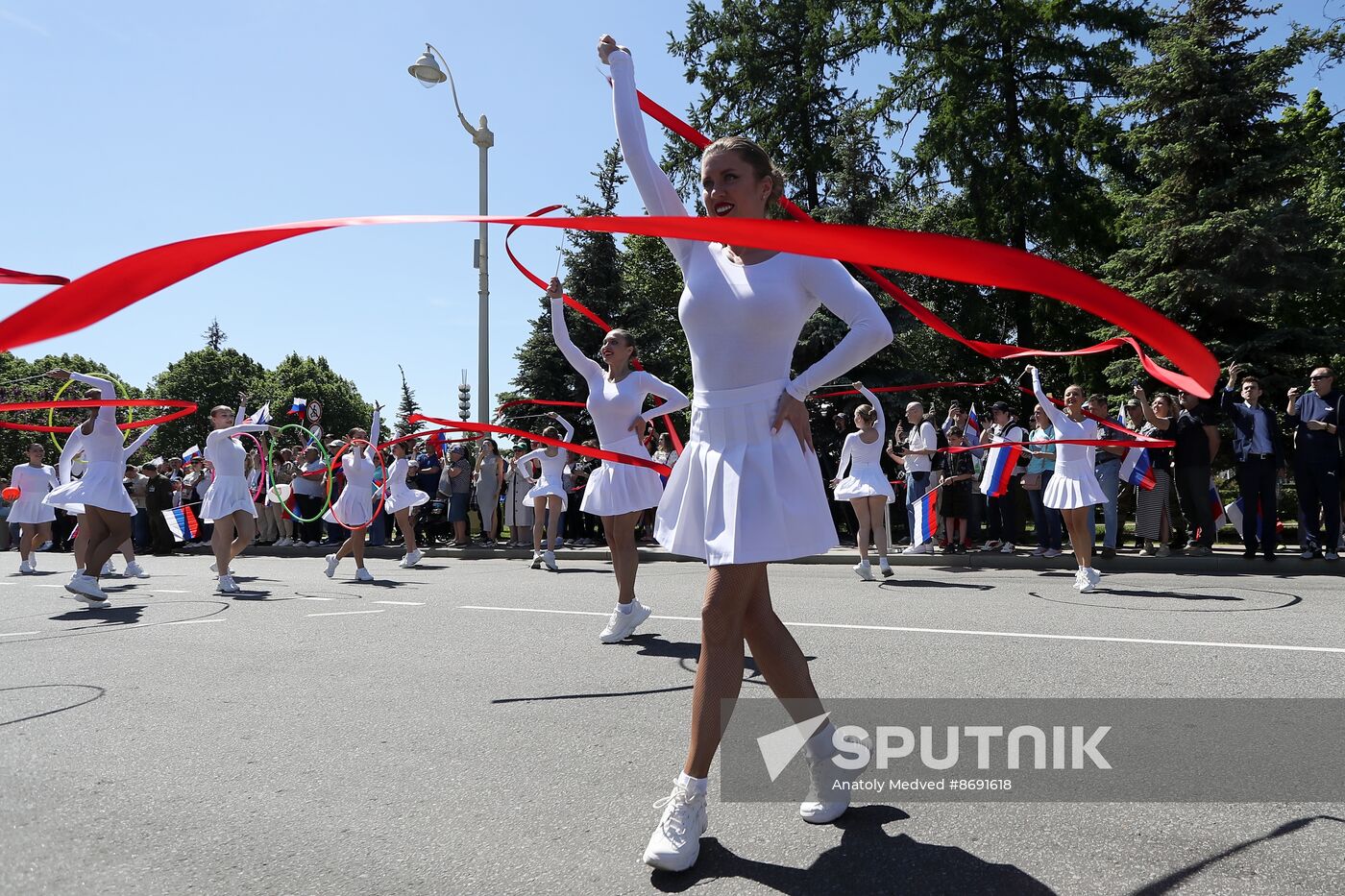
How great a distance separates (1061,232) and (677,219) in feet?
76.3


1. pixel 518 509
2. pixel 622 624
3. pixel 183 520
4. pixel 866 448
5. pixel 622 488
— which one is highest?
pixel 866 448

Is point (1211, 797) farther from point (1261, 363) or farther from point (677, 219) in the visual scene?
point (1261, 363)

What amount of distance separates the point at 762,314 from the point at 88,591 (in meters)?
9.19

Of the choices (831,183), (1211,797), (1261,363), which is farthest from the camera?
(831,183)

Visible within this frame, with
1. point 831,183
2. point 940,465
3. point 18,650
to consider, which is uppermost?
point 831,183

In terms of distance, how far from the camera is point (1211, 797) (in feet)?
10.1

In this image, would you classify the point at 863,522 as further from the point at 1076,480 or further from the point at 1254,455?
the point at 1254,455

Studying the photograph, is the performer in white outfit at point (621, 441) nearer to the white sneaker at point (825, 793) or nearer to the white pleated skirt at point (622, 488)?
the white pleated skirt at point (622, 488)

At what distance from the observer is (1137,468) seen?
12.2m

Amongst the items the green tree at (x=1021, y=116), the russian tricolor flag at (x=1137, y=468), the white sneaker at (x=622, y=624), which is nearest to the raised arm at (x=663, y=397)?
the white sneaker at (x=622, y=624)

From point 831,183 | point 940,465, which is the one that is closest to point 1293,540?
point 940,465

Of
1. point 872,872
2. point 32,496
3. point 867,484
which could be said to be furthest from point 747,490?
point 32,496

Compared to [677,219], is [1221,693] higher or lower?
lower

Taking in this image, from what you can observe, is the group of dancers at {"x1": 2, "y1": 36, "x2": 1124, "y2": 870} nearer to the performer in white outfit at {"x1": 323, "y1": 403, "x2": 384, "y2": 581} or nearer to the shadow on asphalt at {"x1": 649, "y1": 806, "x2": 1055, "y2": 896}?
the shadow on asphalt at {"x1": 649, "y1": 806, "x2": 1055, "y2": 896}
